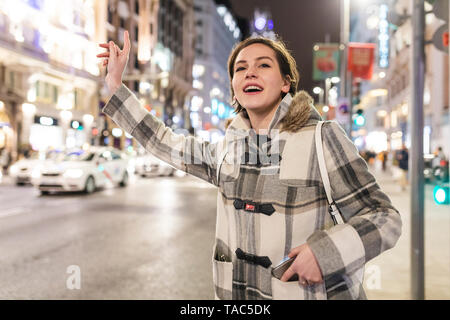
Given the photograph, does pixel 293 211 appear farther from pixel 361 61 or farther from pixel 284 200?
pixel 361 61

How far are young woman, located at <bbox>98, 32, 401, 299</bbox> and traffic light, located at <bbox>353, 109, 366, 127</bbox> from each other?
11996 millimetres

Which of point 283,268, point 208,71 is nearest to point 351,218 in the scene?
point 283,268

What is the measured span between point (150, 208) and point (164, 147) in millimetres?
10292

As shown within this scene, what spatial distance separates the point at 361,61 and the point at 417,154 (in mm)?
11326

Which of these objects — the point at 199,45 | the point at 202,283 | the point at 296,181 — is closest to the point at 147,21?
the point at 199,45

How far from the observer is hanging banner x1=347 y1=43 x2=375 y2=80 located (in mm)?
14633

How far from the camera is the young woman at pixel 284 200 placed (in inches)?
56.1

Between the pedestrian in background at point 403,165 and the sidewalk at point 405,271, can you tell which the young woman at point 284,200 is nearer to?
the sidewalk at point 405,271

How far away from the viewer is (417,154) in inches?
173

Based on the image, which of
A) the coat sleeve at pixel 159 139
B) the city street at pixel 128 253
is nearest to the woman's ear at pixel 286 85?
the coat sleeve at pixel 159 139

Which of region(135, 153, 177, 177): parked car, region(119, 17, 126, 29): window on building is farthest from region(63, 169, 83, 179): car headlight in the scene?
region(119, 17, 126, 29): window on building

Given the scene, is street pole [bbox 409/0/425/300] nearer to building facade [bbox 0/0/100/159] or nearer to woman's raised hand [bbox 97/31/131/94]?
woman's raised hand [bbox 97/31/131/94]
